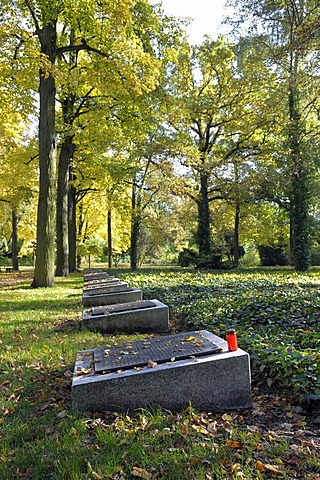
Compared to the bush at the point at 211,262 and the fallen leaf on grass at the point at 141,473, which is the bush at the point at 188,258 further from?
the fallen leaf on grass at the point at 141,473

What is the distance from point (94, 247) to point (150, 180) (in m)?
8.03

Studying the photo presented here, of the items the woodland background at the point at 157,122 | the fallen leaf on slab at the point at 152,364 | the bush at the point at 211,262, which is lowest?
the fallen leaf on slab at the point at 152,364

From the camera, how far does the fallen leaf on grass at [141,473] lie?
95.8 inches

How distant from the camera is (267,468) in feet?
8.14

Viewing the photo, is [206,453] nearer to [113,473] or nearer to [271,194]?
[113,473]

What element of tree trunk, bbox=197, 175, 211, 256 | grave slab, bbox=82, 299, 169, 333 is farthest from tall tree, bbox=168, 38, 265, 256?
grave slab, bbox=82, 299, 169, 333

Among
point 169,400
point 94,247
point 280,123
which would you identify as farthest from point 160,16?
point 94,247

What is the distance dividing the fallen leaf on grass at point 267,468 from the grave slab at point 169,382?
1.04m

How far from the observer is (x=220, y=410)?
3.54 m

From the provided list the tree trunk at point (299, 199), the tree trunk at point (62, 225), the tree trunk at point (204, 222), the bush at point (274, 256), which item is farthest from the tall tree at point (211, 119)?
the bush at point (274, 256)

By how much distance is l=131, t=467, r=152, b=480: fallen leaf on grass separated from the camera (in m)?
2.43

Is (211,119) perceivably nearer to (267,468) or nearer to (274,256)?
(274,256)

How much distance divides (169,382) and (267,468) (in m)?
1.19

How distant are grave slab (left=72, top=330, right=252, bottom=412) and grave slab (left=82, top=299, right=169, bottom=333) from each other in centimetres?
271
